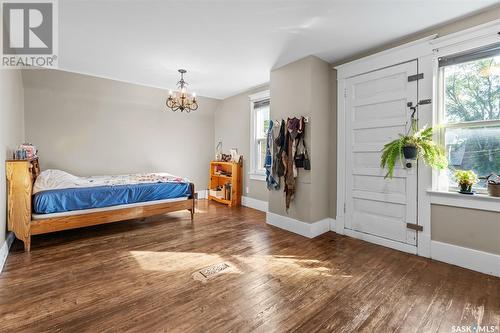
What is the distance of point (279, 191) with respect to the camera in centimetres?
360

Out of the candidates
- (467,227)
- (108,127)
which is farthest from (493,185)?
(108,127)

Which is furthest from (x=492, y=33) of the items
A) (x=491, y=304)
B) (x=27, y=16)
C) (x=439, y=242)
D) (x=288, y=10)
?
(x=27, y=16)

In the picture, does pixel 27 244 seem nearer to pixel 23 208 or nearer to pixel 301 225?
pixel 23 208

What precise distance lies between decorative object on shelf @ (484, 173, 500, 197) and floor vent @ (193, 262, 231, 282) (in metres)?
2.63

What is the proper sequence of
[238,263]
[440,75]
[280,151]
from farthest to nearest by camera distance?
[280,151] → [440,75] → [238,263]

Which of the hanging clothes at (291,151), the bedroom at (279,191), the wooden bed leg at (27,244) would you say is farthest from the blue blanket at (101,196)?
the hanging clothes at (291,151)

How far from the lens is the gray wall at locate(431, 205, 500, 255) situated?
216 cm

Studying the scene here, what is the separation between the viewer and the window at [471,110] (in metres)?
2.23

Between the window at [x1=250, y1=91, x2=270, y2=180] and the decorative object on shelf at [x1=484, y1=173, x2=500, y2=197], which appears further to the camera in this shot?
the window at [x1=250, y1=91, x2=270, y2=180]

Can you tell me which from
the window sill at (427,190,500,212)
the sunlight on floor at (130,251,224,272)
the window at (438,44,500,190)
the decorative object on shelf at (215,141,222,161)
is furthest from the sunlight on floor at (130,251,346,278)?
the decorative object on shelf at (215,141,222,161)

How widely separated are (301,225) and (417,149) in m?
1.68

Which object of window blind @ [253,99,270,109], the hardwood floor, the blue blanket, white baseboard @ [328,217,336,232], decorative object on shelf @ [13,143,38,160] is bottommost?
the hardwood floor

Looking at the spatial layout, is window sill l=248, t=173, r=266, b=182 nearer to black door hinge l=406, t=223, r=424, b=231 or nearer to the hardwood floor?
the hardwood floor

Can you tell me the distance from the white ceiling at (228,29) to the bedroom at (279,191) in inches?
0.9
